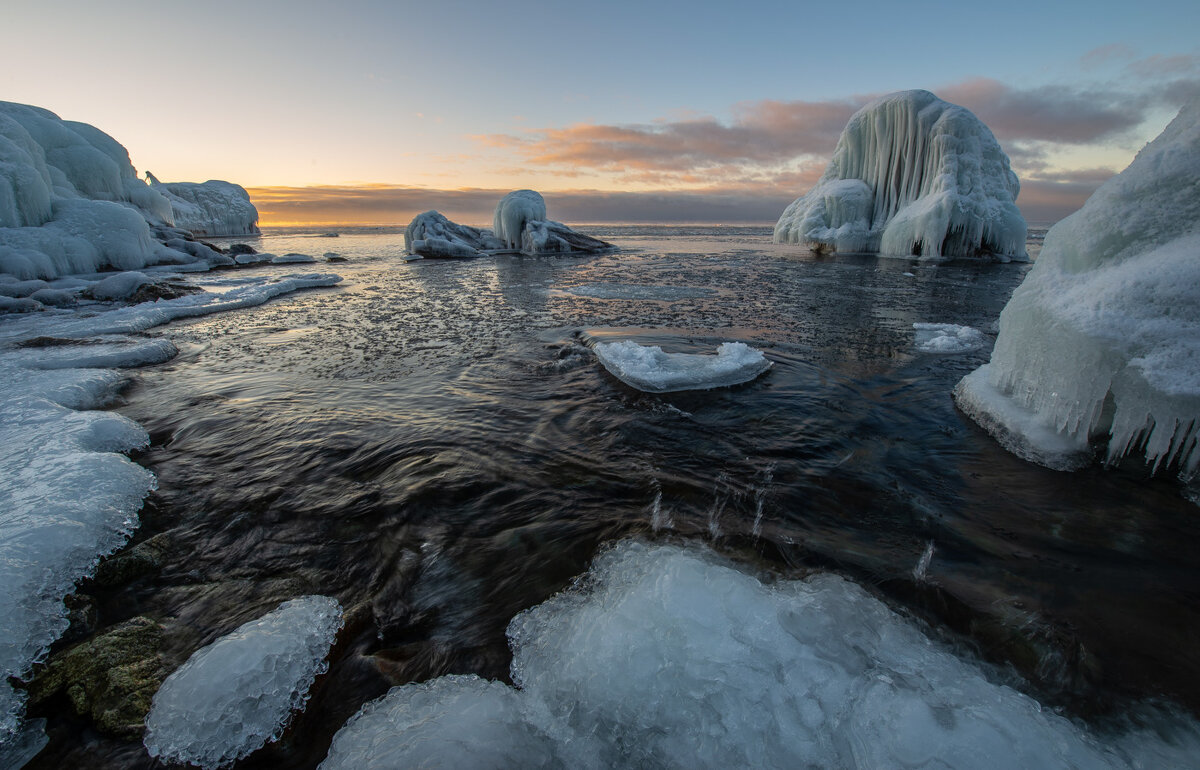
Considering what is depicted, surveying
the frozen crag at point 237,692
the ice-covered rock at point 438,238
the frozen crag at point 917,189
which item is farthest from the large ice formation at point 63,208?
the frozen crag at point 917,189

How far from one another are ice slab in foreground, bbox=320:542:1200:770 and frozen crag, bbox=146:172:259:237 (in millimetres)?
66934

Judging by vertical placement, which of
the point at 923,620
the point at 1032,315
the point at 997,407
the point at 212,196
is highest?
the point at 212,196

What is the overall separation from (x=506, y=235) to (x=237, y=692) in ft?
107

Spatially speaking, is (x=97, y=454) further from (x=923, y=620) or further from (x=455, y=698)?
(x=923, y=620)

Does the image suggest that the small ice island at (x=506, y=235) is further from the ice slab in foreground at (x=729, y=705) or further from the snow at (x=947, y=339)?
the ice slab in foreground at (x=729, y=705)

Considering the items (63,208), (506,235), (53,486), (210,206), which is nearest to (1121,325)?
(53,486)

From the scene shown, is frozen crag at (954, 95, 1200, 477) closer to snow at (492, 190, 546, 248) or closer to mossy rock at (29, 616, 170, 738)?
mossy rock at (29, 616, 170, 738)

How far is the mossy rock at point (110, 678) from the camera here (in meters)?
2.24

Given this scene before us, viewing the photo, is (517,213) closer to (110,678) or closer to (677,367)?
(677,367)

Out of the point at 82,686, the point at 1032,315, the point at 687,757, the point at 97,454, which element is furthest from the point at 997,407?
the point at 97,454

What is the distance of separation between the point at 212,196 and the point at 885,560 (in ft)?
244

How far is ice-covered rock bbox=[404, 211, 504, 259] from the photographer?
27.8 meters

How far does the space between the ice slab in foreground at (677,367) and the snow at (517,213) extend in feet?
87.1

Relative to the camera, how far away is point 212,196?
55.5 meters
